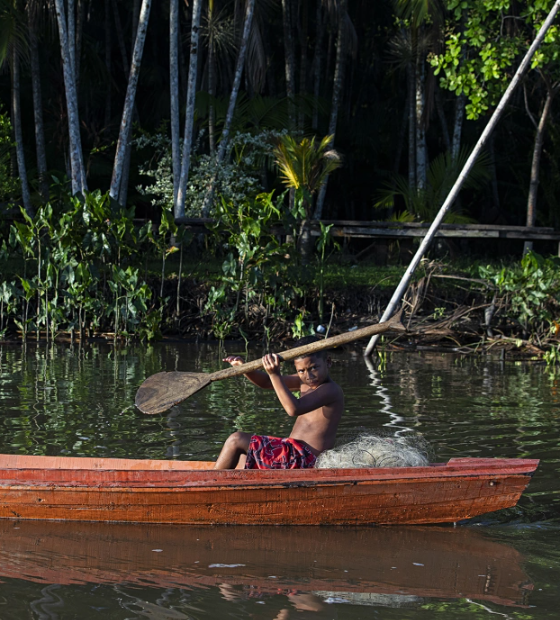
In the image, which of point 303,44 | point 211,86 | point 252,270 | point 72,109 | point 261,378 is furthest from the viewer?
point 303,44

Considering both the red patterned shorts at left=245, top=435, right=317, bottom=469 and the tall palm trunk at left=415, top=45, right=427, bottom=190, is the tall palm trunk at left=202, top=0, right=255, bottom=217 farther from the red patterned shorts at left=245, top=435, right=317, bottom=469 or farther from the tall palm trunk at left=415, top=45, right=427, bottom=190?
the red patterned shorts at left=245, top=435, right=317, bottom=469

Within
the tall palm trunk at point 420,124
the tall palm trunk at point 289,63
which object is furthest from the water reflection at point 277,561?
the tall palm trunk at point 289,63

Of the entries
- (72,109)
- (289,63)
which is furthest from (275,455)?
(289,63)

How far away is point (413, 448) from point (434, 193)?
1166 centimetres

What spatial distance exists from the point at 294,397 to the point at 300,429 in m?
0.32

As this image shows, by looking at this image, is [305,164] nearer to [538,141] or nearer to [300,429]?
[538,141]

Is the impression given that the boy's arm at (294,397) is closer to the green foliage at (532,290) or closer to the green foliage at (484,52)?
the green foliage at (532,290)

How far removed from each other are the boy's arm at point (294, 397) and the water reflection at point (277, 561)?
667 mm

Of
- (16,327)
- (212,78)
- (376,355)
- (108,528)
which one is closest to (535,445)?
(108,528)

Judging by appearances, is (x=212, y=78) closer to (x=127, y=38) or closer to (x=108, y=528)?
(x=127, y=38)

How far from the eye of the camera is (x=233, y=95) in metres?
16.1

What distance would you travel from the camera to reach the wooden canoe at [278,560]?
154 inches

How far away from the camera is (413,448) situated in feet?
16.7

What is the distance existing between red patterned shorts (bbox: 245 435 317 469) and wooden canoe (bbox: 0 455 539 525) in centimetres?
22
